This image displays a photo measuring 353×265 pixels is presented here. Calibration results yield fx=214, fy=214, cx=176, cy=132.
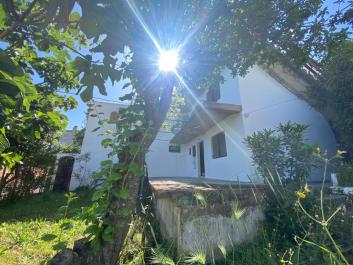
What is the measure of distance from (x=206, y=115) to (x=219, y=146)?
1861mm

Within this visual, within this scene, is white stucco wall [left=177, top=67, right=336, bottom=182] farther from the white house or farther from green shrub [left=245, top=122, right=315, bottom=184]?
green shrub [left=245, top=122, right=315, bottom=184]

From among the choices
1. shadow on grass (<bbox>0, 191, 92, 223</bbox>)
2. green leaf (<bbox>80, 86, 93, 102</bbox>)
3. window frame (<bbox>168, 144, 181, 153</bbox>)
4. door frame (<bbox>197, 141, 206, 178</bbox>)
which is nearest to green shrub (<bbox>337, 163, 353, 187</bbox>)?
door frame (<bbox>197, 141, 206, 178</bbox>)

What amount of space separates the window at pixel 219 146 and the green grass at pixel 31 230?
6.05m

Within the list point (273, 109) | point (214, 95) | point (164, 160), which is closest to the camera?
point (273, 109)

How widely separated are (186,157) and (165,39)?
12261 mm

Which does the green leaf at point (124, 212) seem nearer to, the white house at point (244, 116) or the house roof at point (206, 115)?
the white house at point (244, 116)

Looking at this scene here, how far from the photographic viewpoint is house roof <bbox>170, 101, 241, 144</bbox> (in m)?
7.40

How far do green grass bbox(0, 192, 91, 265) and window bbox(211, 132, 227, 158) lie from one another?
6050 mm

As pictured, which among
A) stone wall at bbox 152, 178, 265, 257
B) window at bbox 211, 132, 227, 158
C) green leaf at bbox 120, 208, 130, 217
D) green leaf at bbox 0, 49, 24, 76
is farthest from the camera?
window at bbox 211, 132, 227, 158

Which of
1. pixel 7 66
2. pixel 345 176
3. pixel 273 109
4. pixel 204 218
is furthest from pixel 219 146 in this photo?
pixel 7 66

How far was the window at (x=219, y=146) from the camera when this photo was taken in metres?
9.06

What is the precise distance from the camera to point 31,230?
14.6ft

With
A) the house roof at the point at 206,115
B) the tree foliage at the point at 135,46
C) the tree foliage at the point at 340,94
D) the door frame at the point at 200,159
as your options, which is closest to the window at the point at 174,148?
the door frame at the point at 200,159

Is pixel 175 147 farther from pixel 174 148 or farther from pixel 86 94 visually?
pixel 86 94
